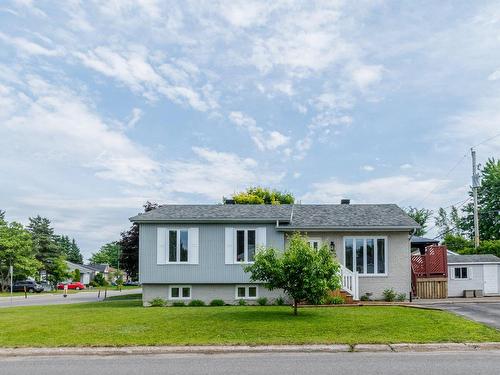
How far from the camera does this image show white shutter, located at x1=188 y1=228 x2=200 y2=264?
75.8 feet

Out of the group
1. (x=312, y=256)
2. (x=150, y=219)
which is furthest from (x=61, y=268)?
(x=312, y=256)

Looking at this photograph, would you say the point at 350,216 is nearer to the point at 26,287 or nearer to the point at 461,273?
the point at 461,273

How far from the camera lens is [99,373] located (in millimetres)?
8922

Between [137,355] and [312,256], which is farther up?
[312,256]

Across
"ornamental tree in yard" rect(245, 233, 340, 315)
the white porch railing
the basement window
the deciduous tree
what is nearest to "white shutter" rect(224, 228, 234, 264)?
the white porch railing

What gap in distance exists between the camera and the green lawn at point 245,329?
38.2 ft

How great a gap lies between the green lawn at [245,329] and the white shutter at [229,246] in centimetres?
634

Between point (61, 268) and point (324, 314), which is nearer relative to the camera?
point (324, 314)

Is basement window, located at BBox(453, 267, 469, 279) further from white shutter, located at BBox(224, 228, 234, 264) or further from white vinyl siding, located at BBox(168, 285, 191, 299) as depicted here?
white vinyl siding, located at BBox(168, 285, 191, 299)

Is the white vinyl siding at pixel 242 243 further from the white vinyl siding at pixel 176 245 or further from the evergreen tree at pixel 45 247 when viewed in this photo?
the evergreen tree at pixel 45 247

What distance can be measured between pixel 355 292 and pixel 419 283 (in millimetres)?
4525

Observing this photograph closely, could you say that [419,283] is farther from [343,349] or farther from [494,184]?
[494,184]

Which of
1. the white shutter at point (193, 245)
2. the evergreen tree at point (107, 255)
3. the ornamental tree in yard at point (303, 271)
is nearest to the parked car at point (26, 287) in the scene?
the white shutter at point (193, 245)

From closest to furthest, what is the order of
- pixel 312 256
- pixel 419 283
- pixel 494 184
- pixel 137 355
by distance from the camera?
pixel 137 355 < pixel 312 256 < pixel 419 283 < pixel 494 184
